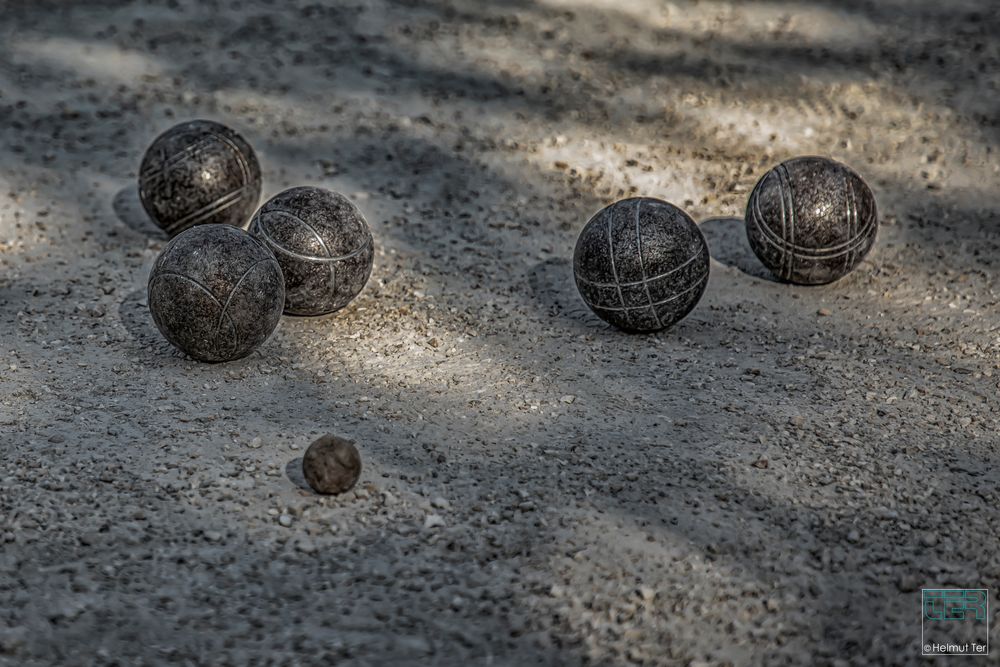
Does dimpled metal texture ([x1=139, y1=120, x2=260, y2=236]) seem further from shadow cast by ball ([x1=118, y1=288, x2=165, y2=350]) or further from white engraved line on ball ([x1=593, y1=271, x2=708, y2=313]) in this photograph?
white engraved line on ball ([x1=593, y1=271, x2=708, y2=313])

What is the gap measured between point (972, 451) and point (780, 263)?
98.6 inches

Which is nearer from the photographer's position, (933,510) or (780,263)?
(933,510)

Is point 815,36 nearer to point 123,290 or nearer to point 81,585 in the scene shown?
point 123,290

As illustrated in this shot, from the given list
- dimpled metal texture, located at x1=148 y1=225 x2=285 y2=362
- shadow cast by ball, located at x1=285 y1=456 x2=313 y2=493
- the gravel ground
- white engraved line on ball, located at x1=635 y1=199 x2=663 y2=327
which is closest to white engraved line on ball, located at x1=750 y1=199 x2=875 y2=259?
the gravel ground

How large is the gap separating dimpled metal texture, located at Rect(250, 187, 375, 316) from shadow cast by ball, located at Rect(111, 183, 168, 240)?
1976 mm

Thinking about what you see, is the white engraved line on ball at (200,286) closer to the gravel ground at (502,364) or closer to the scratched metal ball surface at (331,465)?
the gravel ground at (502,364)

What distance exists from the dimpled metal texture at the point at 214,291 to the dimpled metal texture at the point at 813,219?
3.79 meters

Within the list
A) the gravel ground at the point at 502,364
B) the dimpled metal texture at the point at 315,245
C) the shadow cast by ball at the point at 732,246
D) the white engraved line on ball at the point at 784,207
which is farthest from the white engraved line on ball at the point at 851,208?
the dimpled metal texture at the point at 315,245

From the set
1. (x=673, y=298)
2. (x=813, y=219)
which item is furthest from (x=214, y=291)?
(x=813, y=219)

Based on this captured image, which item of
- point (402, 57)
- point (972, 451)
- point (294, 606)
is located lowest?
point (972, 451)

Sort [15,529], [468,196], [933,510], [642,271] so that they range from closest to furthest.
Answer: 1. [15,529]
2. [933,510]
3. [642,271]
4. [468,196]

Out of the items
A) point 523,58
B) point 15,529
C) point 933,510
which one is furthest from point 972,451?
point 523,58

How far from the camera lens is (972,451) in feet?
20.3

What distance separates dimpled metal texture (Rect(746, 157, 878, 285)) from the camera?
7.91 meters
